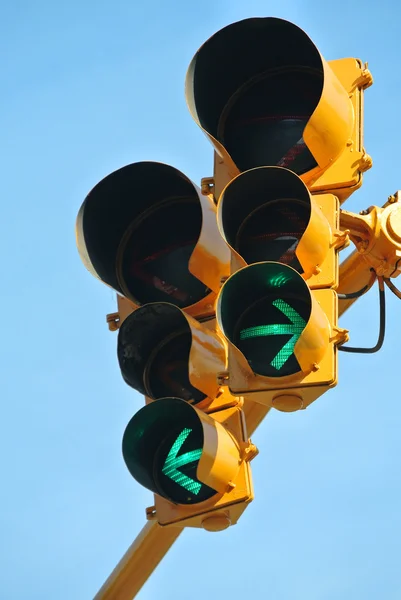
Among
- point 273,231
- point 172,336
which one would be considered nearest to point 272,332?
point 273,231

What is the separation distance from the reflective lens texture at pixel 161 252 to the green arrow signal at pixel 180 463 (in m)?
0.79

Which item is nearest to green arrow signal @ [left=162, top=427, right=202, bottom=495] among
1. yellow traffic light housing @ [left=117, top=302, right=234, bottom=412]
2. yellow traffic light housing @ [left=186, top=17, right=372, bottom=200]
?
yellow traffic light housing @ [left=117, top=302, right=234, bottom=412]

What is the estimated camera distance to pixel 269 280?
601 centimetres

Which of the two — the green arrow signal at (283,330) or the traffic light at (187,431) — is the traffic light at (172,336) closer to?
the traffic light at (187,431)

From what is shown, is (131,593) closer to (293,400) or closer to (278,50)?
(293,400)

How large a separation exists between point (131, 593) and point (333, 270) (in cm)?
196

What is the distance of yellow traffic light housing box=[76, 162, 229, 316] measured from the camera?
23.1ft

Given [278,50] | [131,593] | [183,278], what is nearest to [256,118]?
[278,50]

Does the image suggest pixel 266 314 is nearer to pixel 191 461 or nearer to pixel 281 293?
pixel 281 293

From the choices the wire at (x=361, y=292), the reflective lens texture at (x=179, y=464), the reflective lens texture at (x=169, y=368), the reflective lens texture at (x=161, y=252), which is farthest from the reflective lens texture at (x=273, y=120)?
the reflective lens texture at (x=179, y=464)

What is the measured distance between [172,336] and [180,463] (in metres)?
0.69

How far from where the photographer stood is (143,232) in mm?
7227

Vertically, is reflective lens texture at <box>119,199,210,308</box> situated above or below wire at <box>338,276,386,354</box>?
above

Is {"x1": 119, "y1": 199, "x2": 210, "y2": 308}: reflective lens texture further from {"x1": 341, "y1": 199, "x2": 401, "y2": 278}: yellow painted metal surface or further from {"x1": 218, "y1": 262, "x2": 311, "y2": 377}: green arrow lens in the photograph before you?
{"x1": 218, "y1": 262, "x2": 311, "y2": 377}: green arrow lens
